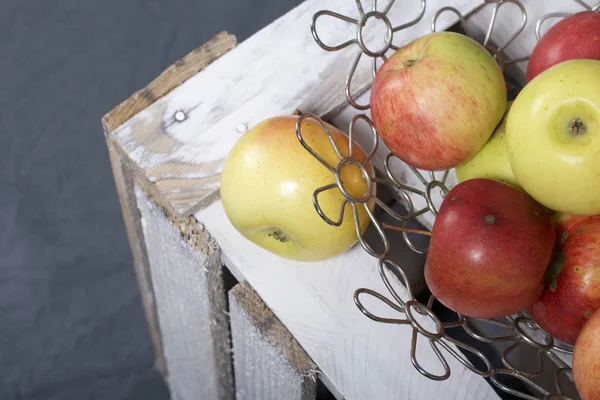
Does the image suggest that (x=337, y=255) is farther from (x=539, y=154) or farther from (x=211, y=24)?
(x=211, y=24)

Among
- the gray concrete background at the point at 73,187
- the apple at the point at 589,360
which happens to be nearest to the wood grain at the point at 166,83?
the apple at the point at 589,360

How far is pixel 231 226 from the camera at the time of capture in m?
0.66

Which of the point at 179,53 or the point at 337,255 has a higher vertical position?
the point at 179,53

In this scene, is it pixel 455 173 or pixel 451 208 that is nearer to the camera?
pixel 451 208

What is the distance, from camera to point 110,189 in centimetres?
145

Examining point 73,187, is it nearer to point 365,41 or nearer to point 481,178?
point 365,41

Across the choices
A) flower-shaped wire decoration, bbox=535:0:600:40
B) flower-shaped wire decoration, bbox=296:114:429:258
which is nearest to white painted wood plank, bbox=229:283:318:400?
flower-shaped wire decoration, bbox=296:114:429:258

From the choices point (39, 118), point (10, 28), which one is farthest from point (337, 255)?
point (10, 28)

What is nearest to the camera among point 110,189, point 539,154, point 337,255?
point 539,154

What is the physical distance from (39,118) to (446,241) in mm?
1152

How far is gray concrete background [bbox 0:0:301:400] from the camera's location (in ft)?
4.46

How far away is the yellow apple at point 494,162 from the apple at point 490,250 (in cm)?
4

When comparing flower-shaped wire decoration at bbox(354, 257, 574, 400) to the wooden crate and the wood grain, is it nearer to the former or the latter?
the wooden crate

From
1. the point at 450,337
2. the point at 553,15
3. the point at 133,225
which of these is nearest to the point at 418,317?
the point at 450,337
